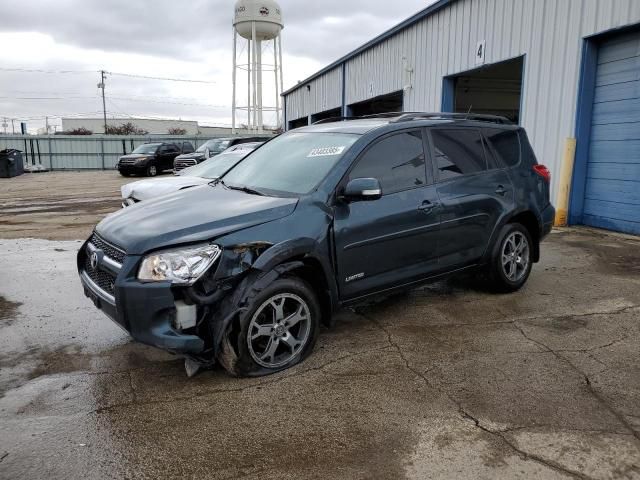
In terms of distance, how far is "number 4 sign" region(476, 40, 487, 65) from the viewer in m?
11.5

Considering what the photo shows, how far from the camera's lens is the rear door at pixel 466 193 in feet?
15.5

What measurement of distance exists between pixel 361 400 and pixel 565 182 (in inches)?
301

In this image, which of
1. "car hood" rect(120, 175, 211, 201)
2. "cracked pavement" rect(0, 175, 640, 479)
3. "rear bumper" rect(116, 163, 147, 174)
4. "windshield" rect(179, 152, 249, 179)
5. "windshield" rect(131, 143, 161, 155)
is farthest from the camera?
"windshield" rect(131, 143, 161, 155)

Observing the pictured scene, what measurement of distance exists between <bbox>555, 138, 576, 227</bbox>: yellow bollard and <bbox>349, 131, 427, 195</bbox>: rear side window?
5.80 metres

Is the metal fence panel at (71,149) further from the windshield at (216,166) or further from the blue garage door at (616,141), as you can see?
the blue garage door at (616,141)

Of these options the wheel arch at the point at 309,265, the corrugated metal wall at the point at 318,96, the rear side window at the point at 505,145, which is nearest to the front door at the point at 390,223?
the wheel arch at the point at 309,265

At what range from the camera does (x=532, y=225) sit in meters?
5.66

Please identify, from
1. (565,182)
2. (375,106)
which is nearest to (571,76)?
(565,182)

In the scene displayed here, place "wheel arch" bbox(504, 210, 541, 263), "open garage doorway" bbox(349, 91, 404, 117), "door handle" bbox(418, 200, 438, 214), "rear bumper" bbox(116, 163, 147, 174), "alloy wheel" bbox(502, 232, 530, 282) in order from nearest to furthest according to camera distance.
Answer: "door handle" bbox(418, 200, 438, 214) → "alloy wheel" bbox(502, 232, 530, 282) → "wheel arch" bbox(504, 210, 541, 263) → "open garage doorway" bbox(349, 91, 404, 117) → "rear bumper" bbox(116, 163, 147, 174)

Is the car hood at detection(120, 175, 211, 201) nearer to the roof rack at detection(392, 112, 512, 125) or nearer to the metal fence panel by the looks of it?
the roof rack at detection(392, 112, 512, 125)

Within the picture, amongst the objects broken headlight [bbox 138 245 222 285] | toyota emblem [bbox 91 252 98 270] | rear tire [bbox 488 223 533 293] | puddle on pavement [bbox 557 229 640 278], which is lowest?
puddle on pavement [bbox 557 229 640 278]

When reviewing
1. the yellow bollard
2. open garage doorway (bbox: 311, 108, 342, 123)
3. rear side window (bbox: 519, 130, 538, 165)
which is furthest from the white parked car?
open garage doorway (bbox: 311, 108, 342, 123)

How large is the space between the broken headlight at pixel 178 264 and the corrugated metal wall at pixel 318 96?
19.6 meters

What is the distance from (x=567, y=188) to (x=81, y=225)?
9434 mm
